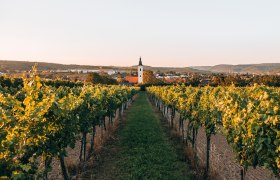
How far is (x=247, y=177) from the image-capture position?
10.4 meters

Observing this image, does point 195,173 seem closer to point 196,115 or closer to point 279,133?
point 196,115

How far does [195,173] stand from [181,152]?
9.58ft

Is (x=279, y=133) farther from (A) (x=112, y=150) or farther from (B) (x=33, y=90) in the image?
(A) (x=112, y=150)

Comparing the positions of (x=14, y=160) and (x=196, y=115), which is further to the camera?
(x=196, y=115)

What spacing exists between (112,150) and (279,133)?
9.46 m

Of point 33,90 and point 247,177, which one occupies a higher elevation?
point 33,90

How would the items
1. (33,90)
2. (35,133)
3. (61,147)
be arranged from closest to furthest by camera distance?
(35,133) → (33,90) → (61,147)

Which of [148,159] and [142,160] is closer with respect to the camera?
[142,160]

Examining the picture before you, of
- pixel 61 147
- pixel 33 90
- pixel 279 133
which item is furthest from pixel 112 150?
pixel 279 133

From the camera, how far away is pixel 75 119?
8273 mm

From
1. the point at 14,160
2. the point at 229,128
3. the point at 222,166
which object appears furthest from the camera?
the point at 222,166

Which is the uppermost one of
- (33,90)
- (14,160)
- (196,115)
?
(33,90)

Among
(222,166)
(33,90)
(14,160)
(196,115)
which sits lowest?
(222,166)

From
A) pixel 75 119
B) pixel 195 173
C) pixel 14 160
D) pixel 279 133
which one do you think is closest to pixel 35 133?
pixel 14 160
